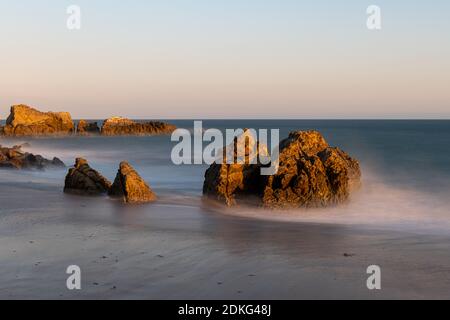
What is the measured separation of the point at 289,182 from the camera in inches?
664

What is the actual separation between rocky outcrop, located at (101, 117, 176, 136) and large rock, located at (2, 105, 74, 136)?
240 inches

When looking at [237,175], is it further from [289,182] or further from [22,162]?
[22,162]

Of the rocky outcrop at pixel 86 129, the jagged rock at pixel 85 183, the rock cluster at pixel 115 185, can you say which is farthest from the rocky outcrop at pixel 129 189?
the rocky outcrop at pixel 86 129

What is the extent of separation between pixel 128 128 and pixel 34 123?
633 inches

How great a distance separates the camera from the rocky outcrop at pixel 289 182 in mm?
16578

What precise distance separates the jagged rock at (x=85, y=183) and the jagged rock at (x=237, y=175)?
3.71m

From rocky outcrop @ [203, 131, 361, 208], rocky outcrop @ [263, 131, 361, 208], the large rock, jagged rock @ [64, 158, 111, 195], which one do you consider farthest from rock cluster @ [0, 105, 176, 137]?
rocky outcrop @ [263, 131, 361, 208]

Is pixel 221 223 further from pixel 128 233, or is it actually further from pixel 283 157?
pixel 283 157

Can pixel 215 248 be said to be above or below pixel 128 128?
below

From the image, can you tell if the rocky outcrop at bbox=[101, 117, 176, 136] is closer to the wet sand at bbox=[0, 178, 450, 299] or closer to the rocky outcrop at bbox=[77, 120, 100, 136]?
the rocky outcrop at bbox=[77, 120, 100, 136]

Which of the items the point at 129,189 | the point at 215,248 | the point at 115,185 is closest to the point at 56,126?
the point at 115,185
